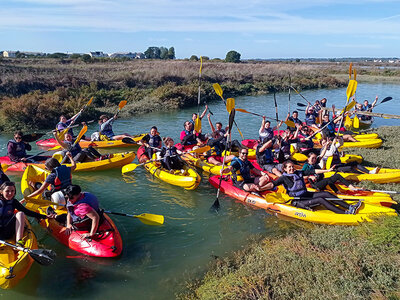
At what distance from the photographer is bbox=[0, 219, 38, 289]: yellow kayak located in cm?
441

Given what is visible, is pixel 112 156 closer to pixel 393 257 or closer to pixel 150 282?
pixel 150 282

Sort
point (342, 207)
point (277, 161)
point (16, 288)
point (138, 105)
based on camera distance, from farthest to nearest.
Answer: point (138, 105)
point (277, 161)
point (342, 207)
point (16, 288)

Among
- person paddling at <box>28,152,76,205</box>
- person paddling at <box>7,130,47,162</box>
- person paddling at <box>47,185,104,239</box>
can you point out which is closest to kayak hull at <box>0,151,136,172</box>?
person paddling at <box>7,130,47,162</box>

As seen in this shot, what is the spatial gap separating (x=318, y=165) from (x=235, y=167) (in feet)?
7.49

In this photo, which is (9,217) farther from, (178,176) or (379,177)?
(379,177)

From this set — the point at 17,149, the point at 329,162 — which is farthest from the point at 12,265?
the point at 329,162

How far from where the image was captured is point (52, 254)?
456 cm

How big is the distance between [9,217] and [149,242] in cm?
237

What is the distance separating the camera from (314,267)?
473 centimetres

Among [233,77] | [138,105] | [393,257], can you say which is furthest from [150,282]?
[233,77]

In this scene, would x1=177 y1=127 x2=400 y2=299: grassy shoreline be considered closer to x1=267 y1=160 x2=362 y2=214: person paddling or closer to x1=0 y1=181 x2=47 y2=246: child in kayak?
x1=267 y1=160 x2=362 y2=214: person paddling

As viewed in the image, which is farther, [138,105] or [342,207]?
[138,105]

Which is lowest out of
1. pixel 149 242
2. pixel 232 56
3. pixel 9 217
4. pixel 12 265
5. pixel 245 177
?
pixel 149 242

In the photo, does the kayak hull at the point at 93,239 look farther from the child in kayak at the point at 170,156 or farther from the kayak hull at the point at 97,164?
the kayak hull at the point at 97,164
